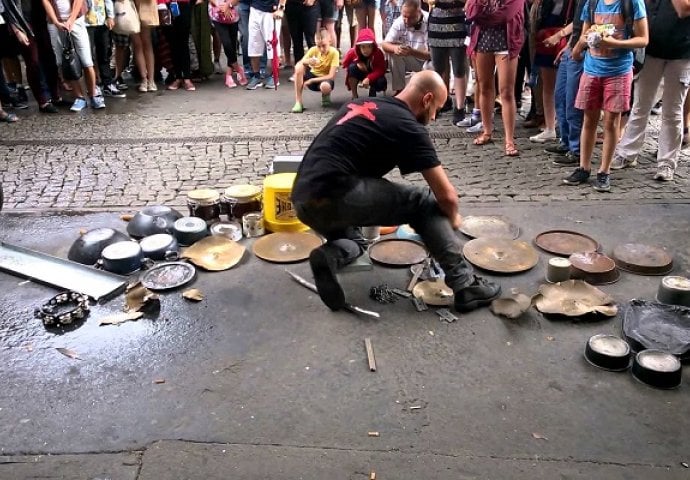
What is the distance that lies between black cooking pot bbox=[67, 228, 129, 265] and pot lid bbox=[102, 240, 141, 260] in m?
0.09

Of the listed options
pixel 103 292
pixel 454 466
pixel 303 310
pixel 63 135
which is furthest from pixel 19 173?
pixel 454 466

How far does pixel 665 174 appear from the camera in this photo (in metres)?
5.96

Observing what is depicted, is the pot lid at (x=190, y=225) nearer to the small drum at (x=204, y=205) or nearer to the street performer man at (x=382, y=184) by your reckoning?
the small drum at (x=204, y=205)

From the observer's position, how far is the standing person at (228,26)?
385 inches

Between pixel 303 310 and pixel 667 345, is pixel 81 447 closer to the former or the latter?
pixel 303 310

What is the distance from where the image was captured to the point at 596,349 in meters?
3.42

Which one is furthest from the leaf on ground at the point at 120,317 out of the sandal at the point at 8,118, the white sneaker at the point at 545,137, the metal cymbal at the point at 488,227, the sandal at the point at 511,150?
the sandal at the point at 8,118

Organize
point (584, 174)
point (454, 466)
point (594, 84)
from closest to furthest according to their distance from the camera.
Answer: point (454, 466)
point (594, 84)
point (584, 174)

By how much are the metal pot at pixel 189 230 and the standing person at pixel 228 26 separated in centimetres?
596

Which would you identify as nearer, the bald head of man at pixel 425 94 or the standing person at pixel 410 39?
the bald head of man at pixel 425 94

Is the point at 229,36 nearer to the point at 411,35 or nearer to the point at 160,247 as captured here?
the point at 411,35

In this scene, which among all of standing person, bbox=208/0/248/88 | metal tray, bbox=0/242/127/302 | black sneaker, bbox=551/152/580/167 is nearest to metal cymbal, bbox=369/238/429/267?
metal tray, bbox=0/242/127/302

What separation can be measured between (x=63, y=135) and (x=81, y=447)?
588 cm

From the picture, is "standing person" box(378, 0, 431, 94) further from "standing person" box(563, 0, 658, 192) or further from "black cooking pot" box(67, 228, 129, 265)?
"black cooking pot" box(67, 228, 129, 265)
